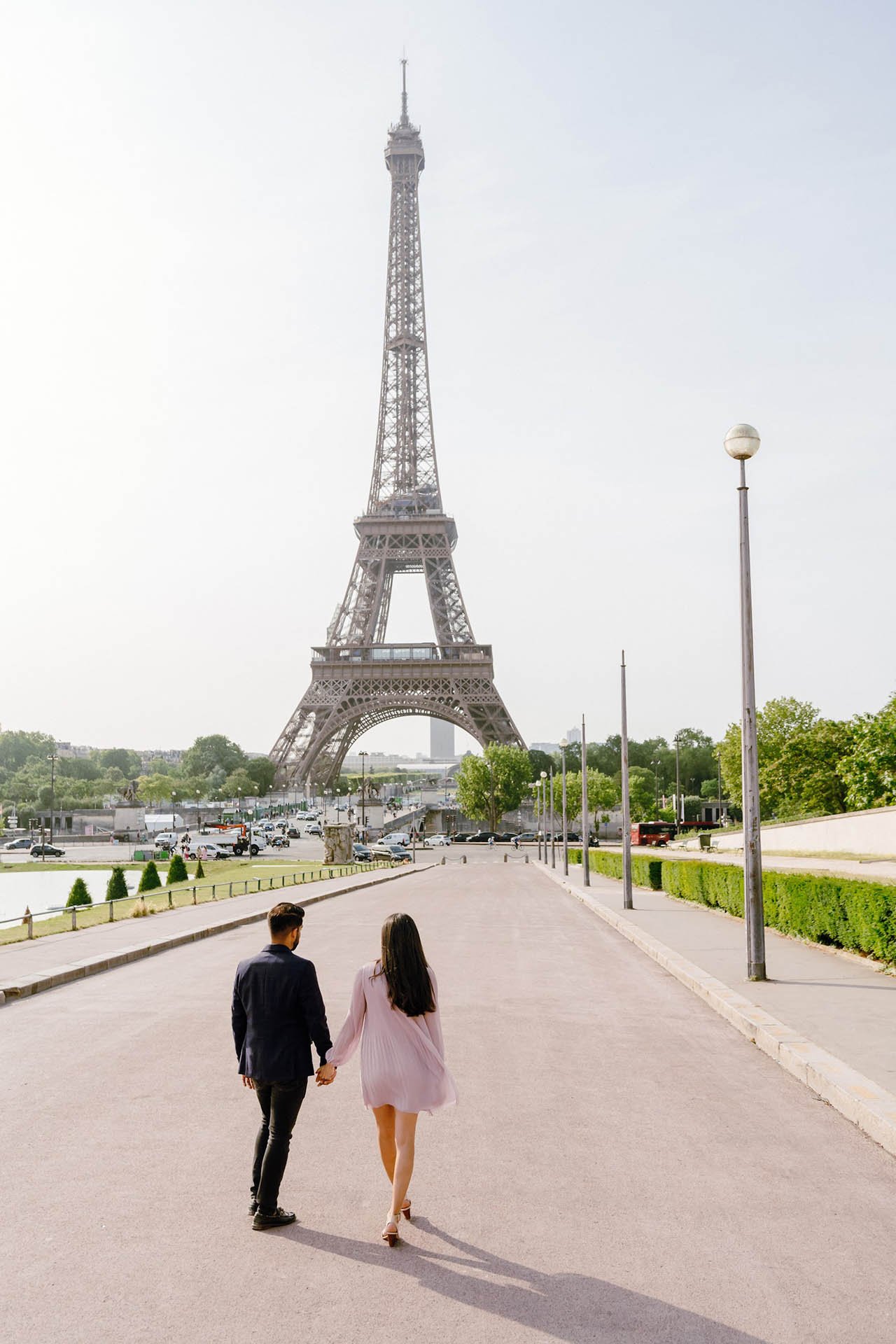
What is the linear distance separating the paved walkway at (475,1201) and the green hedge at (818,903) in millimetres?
3948

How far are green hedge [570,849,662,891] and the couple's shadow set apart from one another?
2707cm

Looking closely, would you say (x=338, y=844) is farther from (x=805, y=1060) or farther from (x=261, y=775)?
(x=261, y=775)

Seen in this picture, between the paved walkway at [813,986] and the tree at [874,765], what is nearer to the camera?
the paved walkway at [813,986]

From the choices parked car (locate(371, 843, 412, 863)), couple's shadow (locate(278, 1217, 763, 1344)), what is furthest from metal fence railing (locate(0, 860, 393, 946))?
couple's shadow (locate(278, 1217, 763, 1344))

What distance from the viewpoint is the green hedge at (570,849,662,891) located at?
105ft

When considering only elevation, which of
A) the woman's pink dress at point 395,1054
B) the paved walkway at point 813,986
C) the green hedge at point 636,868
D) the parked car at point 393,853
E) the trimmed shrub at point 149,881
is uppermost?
the woman's pink dress at point 395,1054

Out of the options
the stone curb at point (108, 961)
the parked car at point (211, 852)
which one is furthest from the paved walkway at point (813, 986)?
the parked car at point (211, 852)

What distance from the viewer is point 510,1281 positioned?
4.54 meters

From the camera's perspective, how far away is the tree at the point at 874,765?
119 ft

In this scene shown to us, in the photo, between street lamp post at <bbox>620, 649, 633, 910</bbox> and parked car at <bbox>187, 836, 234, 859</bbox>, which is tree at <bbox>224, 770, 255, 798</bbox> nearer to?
parked car at <bbox>187, 836, 234, 859</bbox>

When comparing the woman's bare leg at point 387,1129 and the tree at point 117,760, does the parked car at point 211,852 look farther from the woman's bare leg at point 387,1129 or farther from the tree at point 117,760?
the tree at point 117,760

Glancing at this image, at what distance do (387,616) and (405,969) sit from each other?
85.4 m

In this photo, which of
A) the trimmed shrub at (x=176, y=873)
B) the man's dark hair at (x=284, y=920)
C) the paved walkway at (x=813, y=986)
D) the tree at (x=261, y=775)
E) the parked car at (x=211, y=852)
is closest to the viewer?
the man's dark hair at (x=284, y=920)

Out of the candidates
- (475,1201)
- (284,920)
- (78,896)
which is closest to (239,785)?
(78,896)
